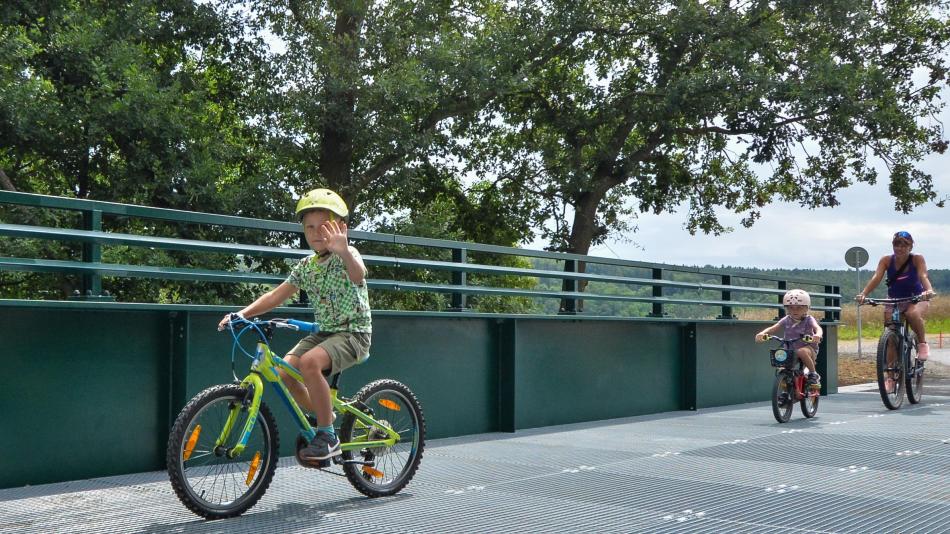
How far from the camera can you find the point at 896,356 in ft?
39.2

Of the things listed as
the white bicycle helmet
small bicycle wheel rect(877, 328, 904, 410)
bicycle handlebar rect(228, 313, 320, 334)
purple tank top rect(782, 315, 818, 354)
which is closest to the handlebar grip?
bicycle handlebar rect(228, 313, 320, 334)

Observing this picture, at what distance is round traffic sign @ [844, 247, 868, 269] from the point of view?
93.5 ft

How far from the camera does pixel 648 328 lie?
12.1m

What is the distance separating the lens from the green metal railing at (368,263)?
639cm

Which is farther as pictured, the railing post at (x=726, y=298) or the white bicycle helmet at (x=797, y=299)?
the railing post at (x=726, y=298)

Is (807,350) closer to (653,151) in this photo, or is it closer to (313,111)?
(313,111)

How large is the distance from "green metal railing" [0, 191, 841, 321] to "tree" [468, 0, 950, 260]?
28.1 ft

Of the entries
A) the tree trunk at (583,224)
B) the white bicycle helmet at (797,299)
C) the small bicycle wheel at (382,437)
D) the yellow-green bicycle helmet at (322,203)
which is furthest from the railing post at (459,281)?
the tree trunk at (583,224)

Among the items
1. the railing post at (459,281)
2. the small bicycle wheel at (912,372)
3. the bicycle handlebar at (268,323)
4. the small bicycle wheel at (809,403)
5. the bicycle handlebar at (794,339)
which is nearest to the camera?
the bicycle handlebar at (268,323)

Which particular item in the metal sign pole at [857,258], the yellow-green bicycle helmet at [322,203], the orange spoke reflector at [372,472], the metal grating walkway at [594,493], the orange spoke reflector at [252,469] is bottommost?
the metal grating walkway at [594,493]

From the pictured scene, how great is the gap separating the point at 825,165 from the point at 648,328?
16.3 m

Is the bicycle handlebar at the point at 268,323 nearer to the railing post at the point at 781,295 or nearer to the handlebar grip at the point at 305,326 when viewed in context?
the handlebar grip at the point at 305,326

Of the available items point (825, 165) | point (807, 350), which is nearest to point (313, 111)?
point (807, 350)

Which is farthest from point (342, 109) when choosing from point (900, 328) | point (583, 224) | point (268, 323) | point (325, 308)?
point (268, 323)
